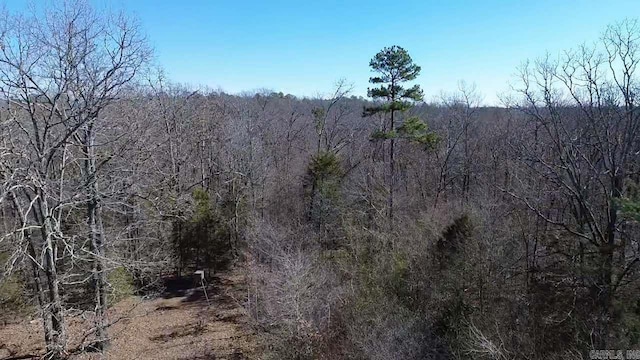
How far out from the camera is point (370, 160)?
2958 centimetres

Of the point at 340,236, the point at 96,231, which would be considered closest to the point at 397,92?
the point at 340,236

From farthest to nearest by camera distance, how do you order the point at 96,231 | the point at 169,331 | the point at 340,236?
1. the point at 340,236
2. the point at 169,331
3. the point at 96,231

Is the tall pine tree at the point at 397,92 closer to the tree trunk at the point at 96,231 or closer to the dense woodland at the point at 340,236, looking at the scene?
the dense woodland at the point at 340,236

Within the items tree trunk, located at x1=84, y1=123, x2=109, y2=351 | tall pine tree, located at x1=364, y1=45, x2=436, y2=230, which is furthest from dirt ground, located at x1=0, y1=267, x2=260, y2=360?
tall pine tree, located at x1=364, y1=45, x2=436, y2=230

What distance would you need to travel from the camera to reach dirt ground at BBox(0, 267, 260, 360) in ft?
45.8

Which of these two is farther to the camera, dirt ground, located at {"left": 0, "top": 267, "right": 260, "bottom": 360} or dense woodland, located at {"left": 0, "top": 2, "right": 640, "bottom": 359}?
dirt ground, located at {"left": 0, "top": 267, "right": 260, "bottom": 360}

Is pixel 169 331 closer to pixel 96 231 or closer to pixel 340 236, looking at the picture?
pixel 96 231

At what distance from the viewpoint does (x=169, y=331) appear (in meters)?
16.0

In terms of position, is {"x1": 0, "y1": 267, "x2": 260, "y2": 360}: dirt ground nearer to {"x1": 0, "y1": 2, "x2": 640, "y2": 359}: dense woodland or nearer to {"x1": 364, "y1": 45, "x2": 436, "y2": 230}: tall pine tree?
{"x1": 0, "y1": 2, "x2": 640, "y2": 359}: dense woodland

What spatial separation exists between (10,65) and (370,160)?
23091 mm

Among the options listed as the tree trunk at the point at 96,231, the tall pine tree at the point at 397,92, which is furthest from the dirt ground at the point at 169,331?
the tall pine tree at the point at 397,92

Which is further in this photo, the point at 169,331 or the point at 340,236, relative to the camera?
the point at 340,236

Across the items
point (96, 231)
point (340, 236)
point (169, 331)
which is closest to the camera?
point (96, 231)

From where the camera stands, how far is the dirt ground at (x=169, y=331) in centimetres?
1396
